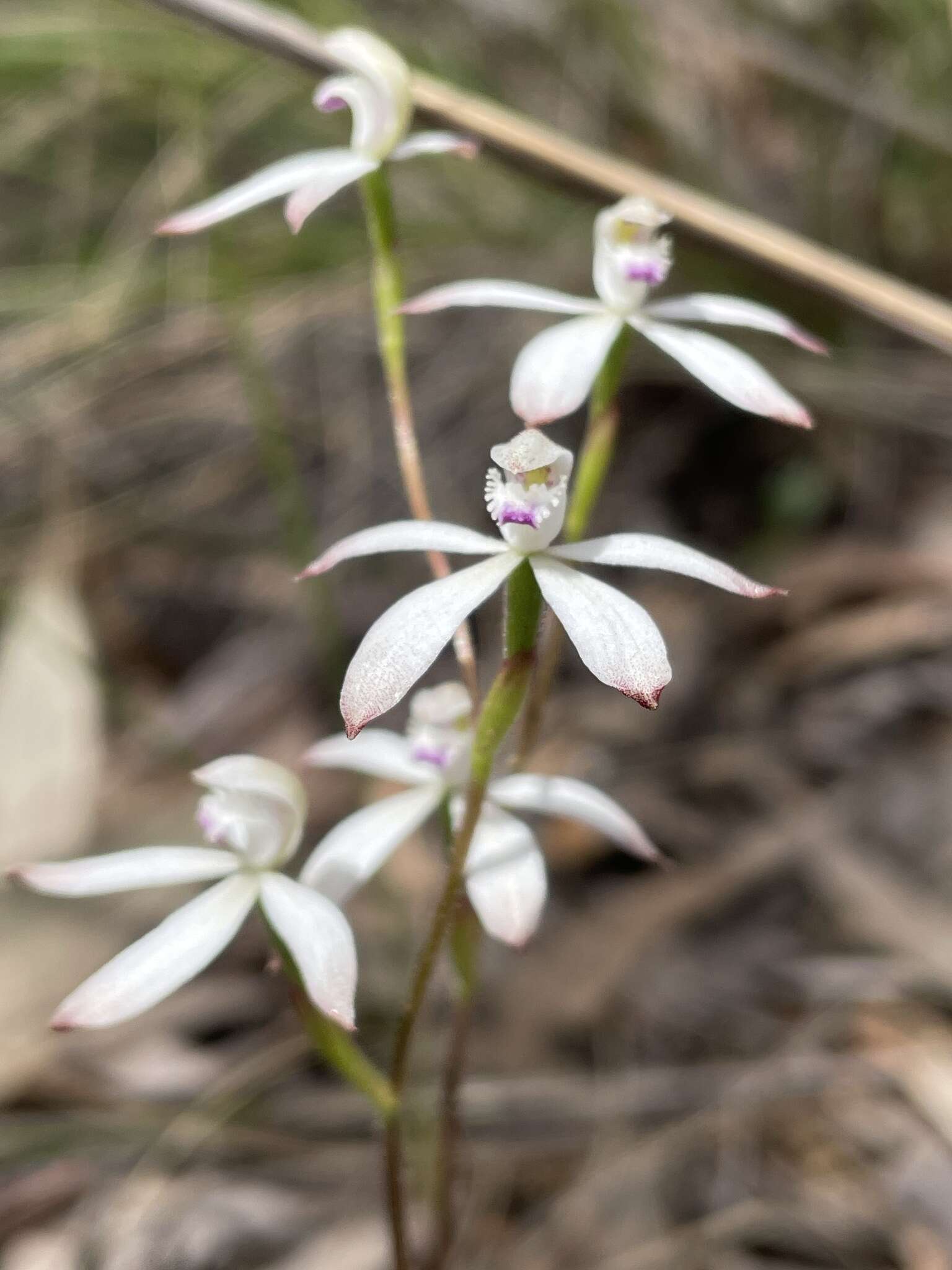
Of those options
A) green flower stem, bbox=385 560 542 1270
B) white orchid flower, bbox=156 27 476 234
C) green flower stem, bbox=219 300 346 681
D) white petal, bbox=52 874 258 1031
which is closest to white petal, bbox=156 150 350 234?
white orchid flower, bbox=156 27 476 234

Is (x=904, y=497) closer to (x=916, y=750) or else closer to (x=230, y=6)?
(x=916, y=750)

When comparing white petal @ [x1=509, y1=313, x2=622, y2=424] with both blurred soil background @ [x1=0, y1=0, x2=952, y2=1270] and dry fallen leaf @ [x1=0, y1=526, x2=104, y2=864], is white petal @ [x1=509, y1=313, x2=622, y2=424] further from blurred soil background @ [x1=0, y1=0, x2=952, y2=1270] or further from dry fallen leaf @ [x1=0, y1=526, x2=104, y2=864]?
dry fallen leaf @ [x1=0, y1=526, x2=104, y2=864]

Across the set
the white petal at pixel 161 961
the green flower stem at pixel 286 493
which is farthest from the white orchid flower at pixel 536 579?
the green flower stem at pixel 286 493

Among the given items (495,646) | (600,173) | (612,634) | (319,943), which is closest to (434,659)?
(612,634)

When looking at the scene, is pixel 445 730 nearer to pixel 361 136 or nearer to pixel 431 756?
pixel 431 756

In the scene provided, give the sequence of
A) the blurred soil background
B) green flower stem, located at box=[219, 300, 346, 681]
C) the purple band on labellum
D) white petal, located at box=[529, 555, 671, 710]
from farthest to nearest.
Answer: green flower stem, located at box=[219, 300, 346, 681]
the blurred soil background
the purple band on labellum
white petal, located at box=[529, 555, 671, 710]

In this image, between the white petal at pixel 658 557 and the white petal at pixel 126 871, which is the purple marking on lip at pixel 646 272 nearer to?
the white petal at pixel 658 557

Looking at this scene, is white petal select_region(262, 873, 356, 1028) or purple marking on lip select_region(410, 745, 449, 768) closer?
white petal select_region(262, 873, 356, 1028)
